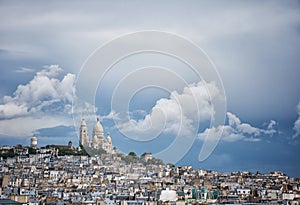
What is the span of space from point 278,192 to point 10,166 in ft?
72.8

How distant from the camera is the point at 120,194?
33219 millimetres

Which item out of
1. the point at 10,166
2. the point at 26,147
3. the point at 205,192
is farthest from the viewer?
the point at 26,147

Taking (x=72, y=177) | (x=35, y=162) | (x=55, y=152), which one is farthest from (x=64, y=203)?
(x=55, y=152)

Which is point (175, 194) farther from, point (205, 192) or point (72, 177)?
point (72, 177)

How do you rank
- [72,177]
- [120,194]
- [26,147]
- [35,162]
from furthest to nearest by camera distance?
1. [26,147]
2. [35,162]
3. [72,177]
4. [120,194]

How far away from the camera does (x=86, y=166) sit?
54.2 metres

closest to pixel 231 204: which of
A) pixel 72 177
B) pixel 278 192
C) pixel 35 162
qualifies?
pixel 278 192

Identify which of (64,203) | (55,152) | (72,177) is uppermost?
(55,152)

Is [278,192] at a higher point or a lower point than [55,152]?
lower

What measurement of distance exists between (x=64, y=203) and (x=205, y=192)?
9.53 m

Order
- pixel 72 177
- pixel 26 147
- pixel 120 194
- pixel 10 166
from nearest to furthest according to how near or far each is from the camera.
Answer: pixel 120 194, pixel 72 177, pixel 10 166, pixel 26 147

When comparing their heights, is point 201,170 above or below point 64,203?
above

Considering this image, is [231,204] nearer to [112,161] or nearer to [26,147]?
[112,161]

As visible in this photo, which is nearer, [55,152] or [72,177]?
[72,177]
